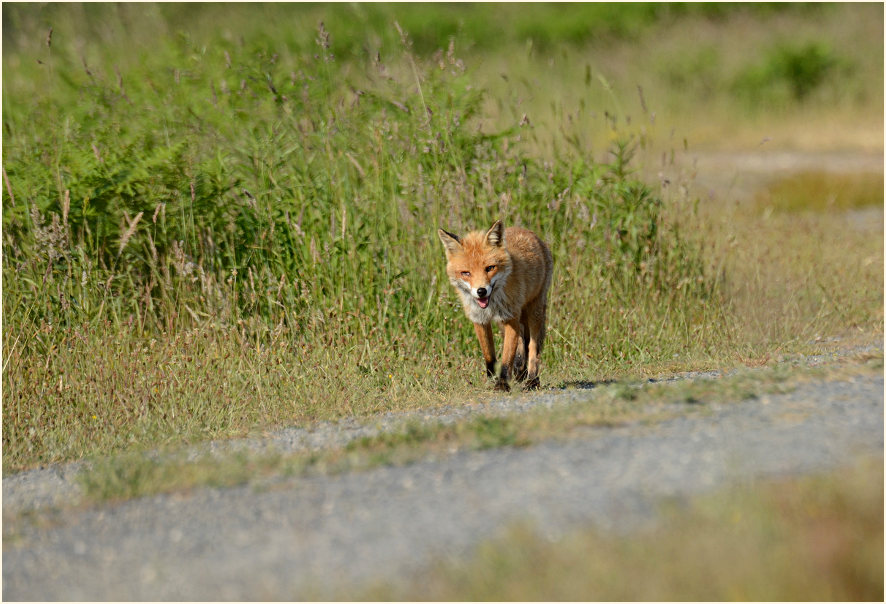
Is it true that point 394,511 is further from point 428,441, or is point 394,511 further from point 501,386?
point 501,386

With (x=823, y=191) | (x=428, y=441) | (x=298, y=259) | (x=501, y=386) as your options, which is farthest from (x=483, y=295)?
(x=823, y=191)

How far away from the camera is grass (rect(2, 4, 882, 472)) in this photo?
289 inches

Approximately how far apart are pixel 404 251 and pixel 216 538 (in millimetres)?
4911

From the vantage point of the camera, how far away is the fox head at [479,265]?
22.7 ft

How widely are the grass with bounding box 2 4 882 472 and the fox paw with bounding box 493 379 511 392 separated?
254 millimetres

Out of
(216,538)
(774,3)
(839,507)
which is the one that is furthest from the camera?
(774,3)

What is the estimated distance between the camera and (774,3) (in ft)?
94.8

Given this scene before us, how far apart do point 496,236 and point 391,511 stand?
330 centimetres

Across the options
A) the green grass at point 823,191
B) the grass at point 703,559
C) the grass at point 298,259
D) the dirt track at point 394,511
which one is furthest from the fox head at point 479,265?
the green grass at point 823,191

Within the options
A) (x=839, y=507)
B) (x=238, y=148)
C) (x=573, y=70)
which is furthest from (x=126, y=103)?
(x=573, y=70)

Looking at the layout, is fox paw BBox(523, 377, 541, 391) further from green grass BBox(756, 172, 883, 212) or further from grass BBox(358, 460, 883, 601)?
green grass BBox(756, 172, 883, 212)

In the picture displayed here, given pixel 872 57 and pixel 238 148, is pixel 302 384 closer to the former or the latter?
pixel 238 148

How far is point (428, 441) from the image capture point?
517cm

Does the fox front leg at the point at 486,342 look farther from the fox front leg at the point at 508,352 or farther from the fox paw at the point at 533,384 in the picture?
the fox paw at the point at 533,384
